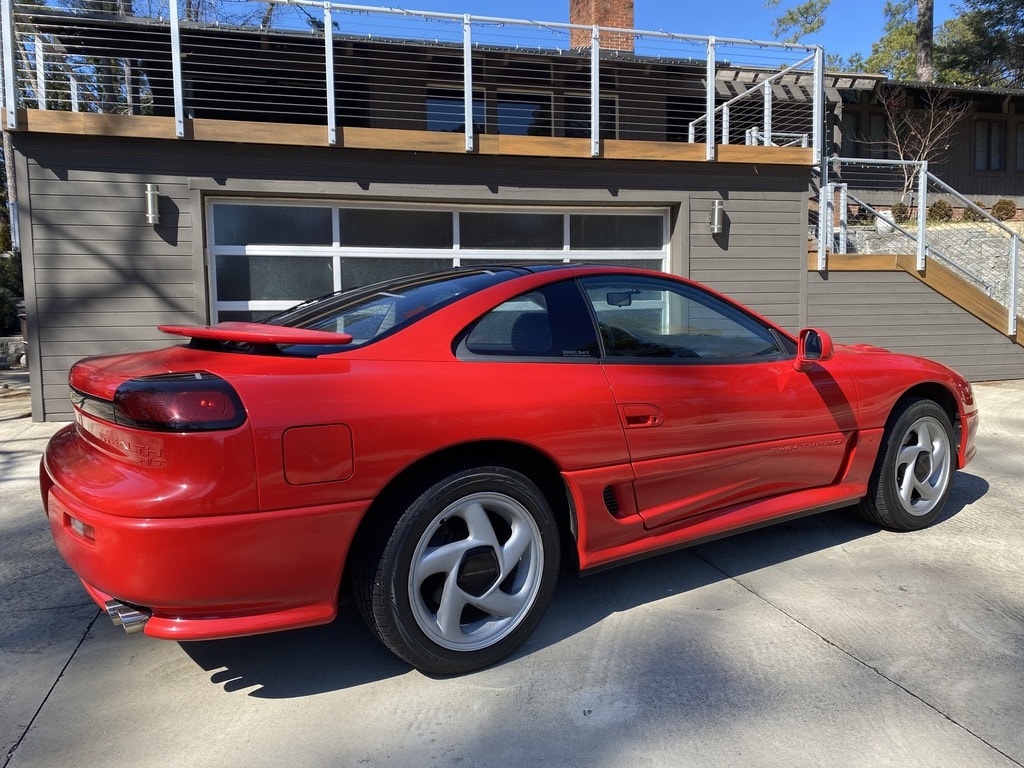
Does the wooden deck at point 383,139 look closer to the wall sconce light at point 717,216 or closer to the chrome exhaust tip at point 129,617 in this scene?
the wall sconce light at point 717,216

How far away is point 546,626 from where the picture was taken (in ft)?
10.2

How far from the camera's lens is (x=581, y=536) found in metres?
2.89

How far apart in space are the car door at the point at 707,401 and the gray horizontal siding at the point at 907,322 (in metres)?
6.68

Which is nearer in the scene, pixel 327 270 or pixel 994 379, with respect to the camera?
pixel 327 270

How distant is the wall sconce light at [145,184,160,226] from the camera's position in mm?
7727

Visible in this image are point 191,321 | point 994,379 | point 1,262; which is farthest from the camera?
point 1,262

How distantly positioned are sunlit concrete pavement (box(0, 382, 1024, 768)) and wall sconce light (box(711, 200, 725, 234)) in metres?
6.13

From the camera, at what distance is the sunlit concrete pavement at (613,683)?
90.2 inches

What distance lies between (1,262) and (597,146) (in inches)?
615

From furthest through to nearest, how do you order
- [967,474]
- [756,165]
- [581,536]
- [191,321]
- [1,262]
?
1. [1,262]
2. [756,165]
3. [191,321]
4. [967,474]
5. [581,536]

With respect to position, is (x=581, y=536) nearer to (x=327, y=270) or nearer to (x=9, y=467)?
(x=9, y=467)

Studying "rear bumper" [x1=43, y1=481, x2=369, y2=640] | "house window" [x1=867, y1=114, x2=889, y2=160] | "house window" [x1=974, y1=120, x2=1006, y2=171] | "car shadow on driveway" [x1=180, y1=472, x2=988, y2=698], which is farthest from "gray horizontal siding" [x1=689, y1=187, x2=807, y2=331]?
"house window" [x1=974, y1=120, x2=1006, y2=171]

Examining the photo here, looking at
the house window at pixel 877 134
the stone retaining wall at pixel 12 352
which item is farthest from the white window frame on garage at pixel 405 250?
the house window at pixel 877 134

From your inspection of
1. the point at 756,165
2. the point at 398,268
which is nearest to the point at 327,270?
the point at 398,268
